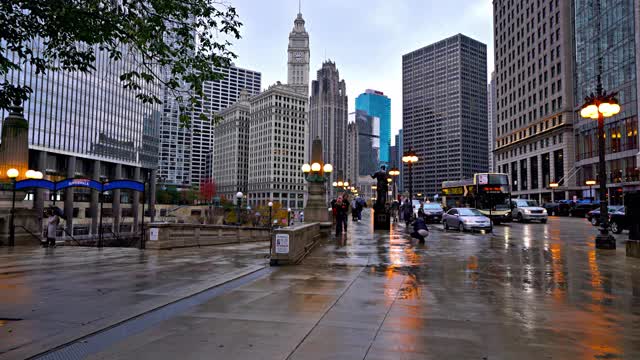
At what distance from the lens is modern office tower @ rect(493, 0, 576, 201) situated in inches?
2817

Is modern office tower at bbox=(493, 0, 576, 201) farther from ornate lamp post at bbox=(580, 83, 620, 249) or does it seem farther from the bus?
ornate lamp post at bbox=(580, 83, 620, 249)

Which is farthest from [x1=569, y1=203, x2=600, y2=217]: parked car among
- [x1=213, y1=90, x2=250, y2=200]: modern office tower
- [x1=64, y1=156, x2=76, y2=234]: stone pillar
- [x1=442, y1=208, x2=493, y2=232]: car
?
[x1=213, y1=90, x2=250, y2=200]: modern office tower

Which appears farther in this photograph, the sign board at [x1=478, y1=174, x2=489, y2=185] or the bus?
the sign board at [x1=478, y1=174, x2=489, y2=185]

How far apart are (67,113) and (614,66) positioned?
9319 cm

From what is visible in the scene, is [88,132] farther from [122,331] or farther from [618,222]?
[122,331]

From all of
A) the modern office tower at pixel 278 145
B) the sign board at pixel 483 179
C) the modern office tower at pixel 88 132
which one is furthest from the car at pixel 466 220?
the modern office tower at pixel 278 145

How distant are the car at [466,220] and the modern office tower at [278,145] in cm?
12329

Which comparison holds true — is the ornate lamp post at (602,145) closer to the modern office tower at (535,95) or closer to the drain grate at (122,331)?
the drain grate at (122,331)

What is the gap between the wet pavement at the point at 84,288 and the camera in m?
5.25

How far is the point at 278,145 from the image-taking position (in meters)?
148

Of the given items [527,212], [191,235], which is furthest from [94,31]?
[527,212]

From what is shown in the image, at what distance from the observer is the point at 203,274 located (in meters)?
9.89

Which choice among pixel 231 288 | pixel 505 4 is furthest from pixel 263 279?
pixel 505 4

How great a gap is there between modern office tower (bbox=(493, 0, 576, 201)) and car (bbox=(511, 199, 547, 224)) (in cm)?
3958
